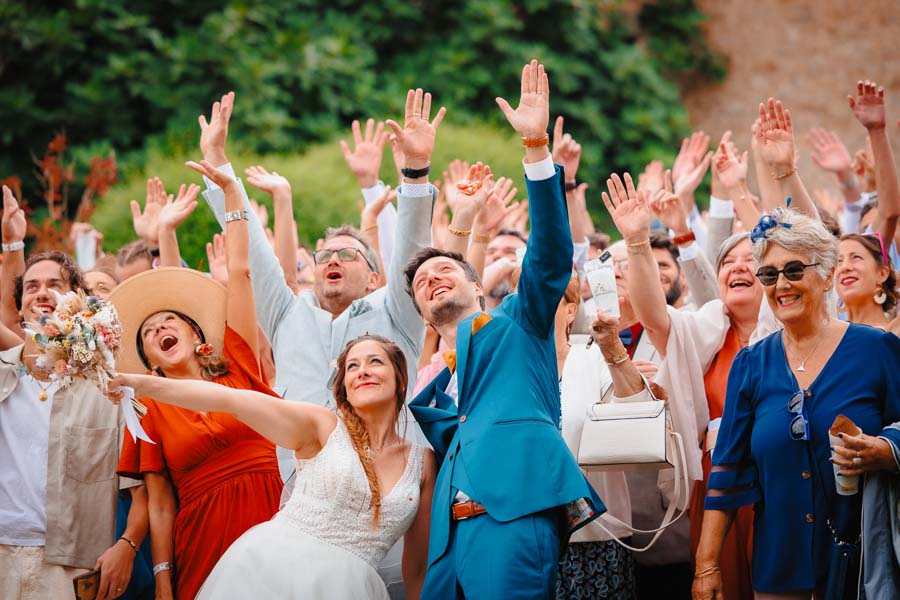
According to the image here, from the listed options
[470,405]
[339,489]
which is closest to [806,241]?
[470,405]

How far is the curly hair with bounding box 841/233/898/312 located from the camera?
4.61 metres

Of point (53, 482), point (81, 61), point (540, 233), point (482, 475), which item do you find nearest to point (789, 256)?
point (540, 233)

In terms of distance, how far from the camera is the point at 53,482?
467cm

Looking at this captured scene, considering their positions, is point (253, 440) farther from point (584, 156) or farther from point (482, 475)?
point (584, 156)

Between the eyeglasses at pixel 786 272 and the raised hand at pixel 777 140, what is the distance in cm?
104

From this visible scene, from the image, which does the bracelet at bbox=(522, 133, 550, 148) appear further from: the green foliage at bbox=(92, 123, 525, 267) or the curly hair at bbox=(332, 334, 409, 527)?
the green foliage at bbox=(92, 123, 525, 267)

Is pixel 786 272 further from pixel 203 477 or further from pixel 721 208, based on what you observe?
pixel 203 477

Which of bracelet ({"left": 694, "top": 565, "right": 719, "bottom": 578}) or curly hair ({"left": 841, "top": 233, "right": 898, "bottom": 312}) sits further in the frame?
curly hair ({"left": 841, "top": 233, "right": 898, "bottom": 312})

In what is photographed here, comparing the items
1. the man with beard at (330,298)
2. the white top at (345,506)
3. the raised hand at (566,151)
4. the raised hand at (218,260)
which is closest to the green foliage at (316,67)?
the raised hand at (218,260)

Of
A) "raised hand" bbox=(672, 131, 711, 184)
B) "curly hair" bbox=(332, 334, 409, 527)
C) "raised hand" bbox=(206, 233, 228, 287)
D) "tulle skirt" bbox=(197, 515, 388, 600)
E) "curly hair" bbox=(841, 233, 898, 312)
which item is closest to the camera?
"tulle skirt" bbox=(197, 515, 388, 600)

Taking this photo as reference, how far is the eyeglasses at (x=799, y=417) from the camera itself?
377cm

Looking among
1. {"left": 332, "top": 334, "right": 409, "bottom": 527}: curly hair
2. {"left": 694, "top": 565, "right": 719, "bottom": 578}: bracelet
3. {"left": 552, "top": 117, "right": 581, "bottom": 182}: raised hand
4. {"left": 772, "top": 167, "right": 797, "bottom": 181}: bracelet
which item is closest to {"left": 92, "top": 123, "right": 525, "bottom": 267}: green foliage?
{"left": 552, "top": 117, "right": 581, "bottom": 182}: raised hand

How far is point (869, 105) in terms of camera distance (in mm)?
5035

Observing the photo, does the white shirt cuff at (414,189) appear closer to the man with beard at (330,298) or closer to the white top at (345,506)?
the man with beard at (330,298)
